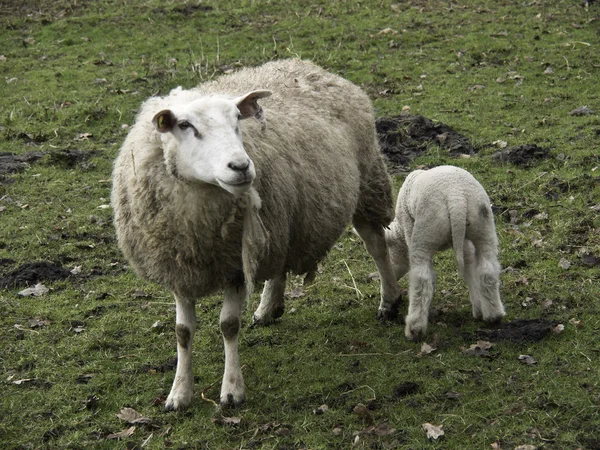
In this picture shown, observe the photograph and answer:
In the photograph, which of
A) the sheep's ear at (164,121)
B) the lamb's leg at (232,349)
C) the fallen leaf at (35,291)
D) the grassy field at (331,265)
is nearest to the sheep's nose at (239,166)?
the sheep's ear at (164,121)

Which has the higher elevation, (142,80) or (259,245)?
(259,245)

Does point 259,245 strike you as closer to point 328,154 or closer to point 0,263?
point 328,154

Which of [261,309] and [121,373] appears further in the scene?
[261,309]

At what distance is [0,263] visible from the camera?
827cm

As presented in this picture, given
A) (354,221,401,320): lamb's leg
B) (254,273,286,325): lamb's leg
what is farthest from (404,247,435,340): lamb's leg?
(254,273,286,325): lamb's leg

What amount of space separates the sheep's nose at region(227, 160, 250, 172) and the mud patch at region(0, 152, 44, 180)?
6.43 m

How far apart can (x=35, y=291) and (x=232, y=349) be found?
281 cm

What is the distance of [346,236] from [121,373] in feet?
10.7

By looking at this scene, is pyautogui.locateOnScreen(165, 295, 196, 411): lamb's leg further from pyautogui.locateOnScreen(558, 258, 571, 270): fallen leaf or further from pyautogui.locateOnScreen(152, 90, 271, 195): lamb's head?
pyautogui.locateOnScreen(558, 258, 571, 270): fallen leaf

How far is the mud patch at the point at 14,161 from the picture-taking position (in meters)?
10.5

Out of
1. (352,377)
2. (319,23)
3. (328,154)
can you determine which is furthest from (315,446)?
(319,23)

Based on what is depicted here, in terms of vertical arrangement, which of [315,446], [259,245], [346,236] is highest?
[259,245]

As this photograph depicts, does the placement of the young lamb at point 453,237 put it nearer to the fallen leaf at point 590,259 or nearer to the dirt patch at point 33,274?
the fallen leaf at point 590,259

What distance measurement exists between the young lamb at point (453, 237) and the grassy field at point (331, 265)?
0.76 feet
